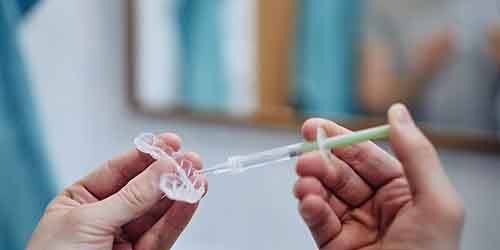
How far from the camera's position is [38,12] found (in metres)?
1.42

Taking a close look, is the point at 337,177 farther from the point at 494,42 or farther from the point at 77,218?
the point at 494,42

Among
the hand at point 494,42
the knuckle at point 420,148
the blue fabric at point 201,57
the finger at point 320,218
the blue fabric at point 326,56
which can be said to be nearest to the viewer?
the knuckle at point 420,148

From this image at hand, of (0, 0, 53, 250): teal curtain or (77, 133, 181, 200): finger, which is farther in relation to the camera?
(0, 0, 53, 250): teal curtain

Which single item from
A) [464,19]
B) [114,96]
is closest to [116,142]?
[114,96]

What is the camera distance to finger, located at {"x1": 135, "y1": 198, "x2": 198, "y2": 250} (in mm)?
839

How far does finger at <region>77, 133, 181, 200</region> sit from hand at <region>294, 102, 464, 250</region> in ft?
0.61

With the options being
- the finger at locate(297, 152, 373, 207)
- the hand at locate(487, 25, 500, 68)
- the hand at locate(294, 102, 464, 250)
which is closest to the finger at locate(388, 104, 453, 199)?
the hand at locate(294, 102, 464, 250)

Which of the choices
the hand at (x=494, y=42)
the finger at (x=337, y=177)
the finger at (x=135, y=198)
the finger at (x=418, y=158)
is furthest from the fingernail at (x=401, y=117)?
the hand at (x=494, y=42)

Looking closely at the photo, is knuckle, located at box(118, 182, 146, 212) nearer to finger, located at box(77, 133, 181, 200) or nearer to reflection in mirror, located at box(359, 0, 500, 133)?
finger, located at box(77, 133, 181, 200)

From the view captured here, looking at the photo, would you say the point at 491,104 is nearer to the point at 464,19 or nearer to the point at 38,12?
the point at 464,19

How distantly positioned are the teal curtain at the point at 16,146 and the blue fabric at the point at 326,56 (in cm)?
47

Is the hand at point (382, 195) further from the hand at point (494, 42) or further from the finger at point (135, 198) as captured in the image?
the hand at point (494, 42)

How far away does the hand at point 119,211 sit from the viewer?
Result: 76 cm

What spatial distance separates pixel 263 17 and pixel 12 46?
1.45 ft
